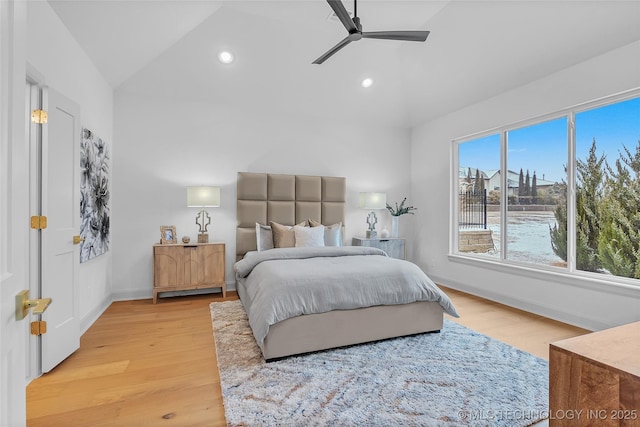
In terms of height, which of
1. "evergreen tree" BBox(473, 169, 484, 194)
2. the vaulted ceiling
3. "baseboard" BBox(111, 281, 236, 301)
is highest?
the vaulted ceiling

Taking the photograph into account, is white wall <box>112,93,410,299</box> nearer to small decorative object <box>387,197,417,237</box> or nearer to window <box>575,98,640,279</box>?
small decorative object <box>387,197,417,237</box>

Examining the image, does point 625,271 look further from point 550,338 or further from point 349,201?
point 349,201

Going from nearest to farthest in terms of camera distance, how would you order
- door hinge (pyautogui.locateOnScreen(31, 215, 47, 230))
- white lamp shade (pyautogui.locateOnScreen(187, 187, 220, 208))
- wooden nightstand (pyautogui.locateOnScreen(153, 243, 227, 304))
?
door hinge (pyautogui.locateOnScreen(31, 215, 47, 230)) < wooden nightstand (pyautogui.locateOnScreen(153, 243, 227, 304)) < white lamp shade (pyautogui.locateOnScreen(187, 187, 220, 208))

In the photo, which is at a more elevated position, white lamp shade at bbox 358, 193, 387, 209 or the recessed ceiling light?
the recessed ceiling light

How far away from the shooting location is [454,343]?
272cm

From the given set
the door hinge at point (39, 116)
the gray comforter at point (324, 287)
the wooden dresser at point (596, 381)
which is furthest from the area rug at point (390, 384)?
the door hinge at point (39, 116)

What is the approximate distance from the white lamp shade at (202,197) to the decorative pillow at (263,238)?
673 mm

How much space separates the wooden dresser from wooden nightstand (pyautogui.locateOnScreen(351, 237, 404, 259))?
3826 mm

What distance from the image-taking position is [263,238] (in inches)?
169

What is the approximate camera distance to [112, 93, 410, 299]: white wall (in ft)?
13.4

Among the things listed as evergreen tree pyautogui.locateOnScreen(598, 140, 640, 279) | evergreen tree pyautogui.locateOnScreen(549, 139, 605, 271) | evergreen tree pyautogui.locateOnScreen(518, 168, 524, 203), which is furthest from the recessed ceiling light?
evergreen tree pyautogui.locateOnScreen(598, 140, 640, 279)

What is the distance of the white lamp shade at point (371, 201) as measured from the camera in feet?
16.4

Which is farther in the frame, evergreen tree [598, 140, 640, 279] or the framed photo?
the framed photo

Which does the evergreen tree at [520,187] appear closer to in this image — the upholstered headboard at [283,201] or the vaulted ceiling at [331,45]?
the vaulted ceiling at [331,45]
